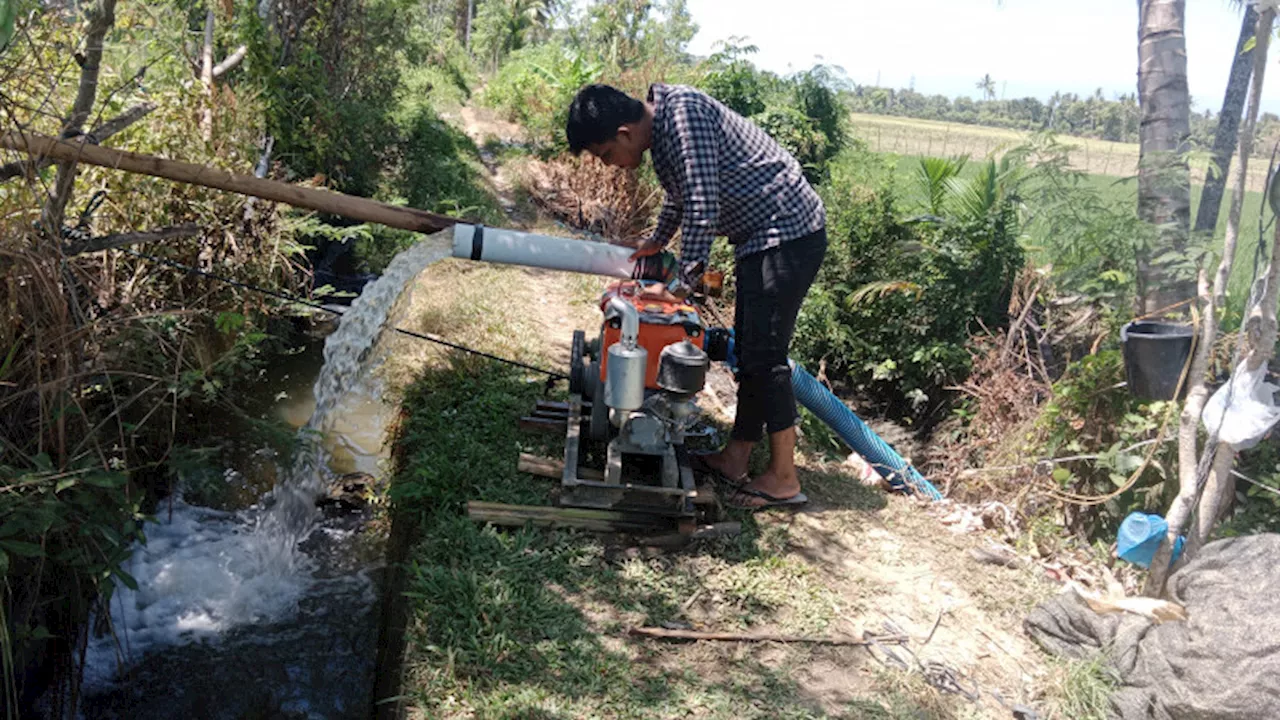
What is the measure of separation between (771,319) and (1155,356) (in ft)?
6.07

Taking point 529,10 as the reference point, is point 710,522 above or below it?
below

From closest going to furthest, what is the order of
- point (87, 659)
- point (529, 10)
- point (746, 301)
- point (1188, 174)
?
point (87, 659) < point (746, 301) < point (1188, 174) < point (529, 10)

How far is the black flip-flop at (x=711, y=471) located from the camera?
4262 millimetres

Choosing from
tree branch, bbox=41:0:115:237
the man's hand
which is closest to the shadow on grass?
the man's hand

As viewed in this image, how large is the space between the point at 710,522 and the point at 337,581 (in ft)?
5.86

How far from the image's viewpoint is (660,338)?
11.8ft

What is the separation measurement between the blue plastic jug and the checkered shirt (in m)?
1.79

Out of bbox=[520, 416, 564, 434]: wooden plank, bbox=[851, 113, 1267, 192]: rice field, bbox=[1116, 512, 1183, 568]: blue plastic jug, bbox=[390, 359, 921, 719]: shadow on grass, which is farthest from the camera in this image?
bbox=[851, 113, 1267, 192]: rice field

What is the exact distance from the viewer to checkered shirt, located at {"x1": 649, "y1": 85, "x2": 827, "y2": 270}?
3.49 m

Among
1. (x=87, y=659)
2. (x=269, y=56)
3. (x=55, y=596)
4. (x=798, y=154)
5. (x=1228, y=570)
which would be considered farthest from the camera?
(x=798, y=154)

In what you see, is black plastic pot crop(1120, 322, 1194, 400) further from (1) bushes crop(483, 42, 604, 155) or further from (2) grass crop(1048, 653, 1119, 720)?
(1) bushes crop(483, 42, 604, 155)

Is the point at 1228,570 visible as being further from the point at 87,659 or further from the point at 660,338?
the point at 87,659

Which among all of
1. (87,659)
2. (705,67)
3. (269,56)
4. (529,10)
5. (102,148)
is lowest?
(87,659)

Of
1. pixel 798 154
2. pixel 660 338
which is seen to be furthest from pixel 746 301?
pixel 798 154
